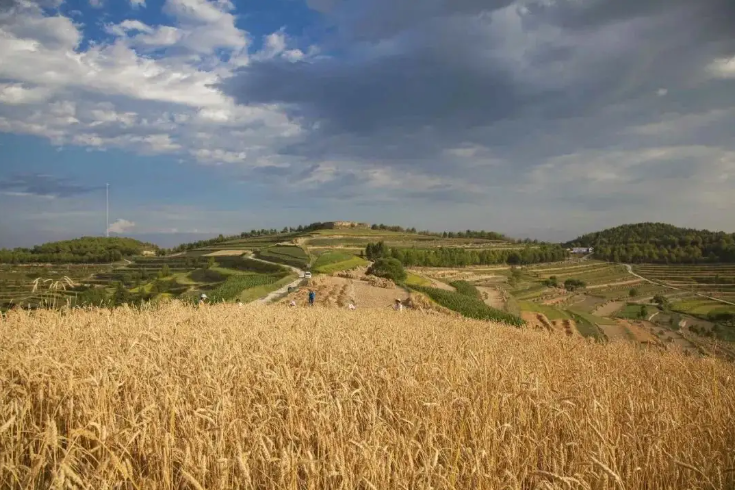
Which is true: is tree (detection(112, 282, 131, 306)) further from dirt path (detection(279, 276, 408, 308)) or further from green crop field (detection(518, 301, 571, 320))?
green crop field (detection(518, 301, 571, 320))

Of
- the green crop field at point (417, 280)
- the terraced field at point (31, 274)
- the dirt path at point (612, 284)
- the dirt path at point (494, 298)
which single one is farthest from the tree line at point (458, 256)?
the terraced field at point (31, 274)

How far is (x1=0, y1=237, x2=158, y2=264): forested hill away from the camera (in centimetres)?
10519

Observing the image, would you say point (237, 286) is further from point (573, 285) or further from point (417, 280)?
point (573, 285)

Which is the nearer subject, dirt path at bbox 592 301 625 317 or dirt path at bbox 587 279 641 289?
dirt path at bbox 592 301 625 317

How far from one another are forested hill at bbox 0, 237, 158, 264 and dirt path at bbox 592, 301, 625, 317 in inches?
4173

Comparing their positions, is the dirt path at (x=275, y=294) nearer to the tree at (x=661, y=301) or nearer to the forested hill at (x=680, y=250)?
the tree at (x=661, y=301)

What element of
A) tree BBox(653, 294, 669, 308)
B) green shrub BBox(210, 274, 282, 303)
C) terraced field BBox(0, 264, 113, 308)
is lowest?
tree BBox(653, 294, 669, 308)

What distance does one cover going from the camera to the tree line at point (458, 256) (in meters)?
85.8

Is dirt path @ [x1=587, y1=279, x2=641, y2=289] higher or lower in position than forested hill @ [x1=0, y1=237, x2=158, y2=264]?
lower

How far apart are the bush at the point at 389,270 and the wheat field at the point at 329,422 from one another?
40.6 metres

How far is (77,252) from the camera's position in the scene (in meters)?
116

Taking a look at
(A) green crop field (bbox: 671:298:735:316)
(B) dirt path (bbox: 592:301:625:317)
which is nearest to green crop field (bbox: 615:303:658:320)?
(B) dirt path (bbox: 592:301:625:317)

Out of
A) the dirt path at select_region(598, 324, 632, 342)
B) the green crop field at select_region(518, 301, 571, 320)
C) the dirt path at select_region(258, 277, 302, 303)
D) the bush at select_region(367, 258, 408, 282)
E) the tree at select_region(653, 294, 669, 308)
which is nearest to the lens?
the dirt path at select_region(258, 277, 302, 303)

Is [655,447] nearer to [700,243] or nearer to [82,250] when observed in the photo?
[82,250]
